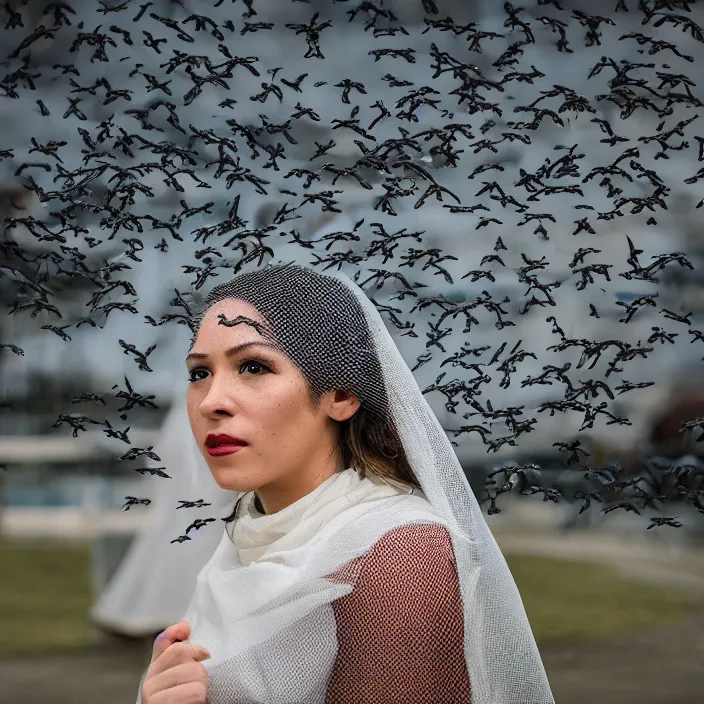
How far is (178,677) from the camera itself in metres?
1.13

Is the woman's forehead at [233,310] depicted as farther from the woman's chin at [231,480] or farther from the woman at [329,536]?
the woman's chin at [231,480]

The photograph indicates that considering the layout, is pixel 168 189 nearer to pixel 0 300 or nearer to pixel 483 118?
pixel 0 300

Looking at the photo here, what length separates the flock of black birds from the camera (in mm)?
1455

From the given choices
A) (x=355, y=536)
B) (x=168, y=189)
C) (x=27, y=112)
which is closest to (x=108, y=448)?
(x=168, y=189)

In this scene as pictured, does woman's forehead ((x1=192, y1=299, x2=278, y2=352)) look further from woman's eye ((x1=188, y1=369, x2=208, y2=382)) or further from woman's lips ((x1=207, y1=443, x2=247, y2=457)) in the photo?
woman's lips ((x1=207, y1=443, x2=247, y2=457))

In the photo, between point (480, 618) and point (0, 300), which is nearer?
point (480, 618)

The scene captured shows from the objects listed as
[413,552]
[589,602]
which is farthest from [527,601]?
[413,552]

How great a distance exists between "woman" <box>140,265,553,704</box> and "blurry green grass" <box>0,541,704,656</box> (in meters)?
0.50

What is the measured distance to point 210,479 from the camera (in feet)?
5.10

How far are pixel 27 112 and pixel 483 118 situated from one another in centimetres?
77

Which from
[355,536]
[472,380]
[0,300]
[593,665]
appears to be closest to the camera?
[355,536]

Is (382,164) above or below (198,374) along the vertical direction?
above

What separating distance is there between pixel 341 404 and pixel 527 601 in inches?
29.0

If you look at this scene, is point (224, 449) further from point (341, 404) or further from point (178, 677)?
point (178, 677)
